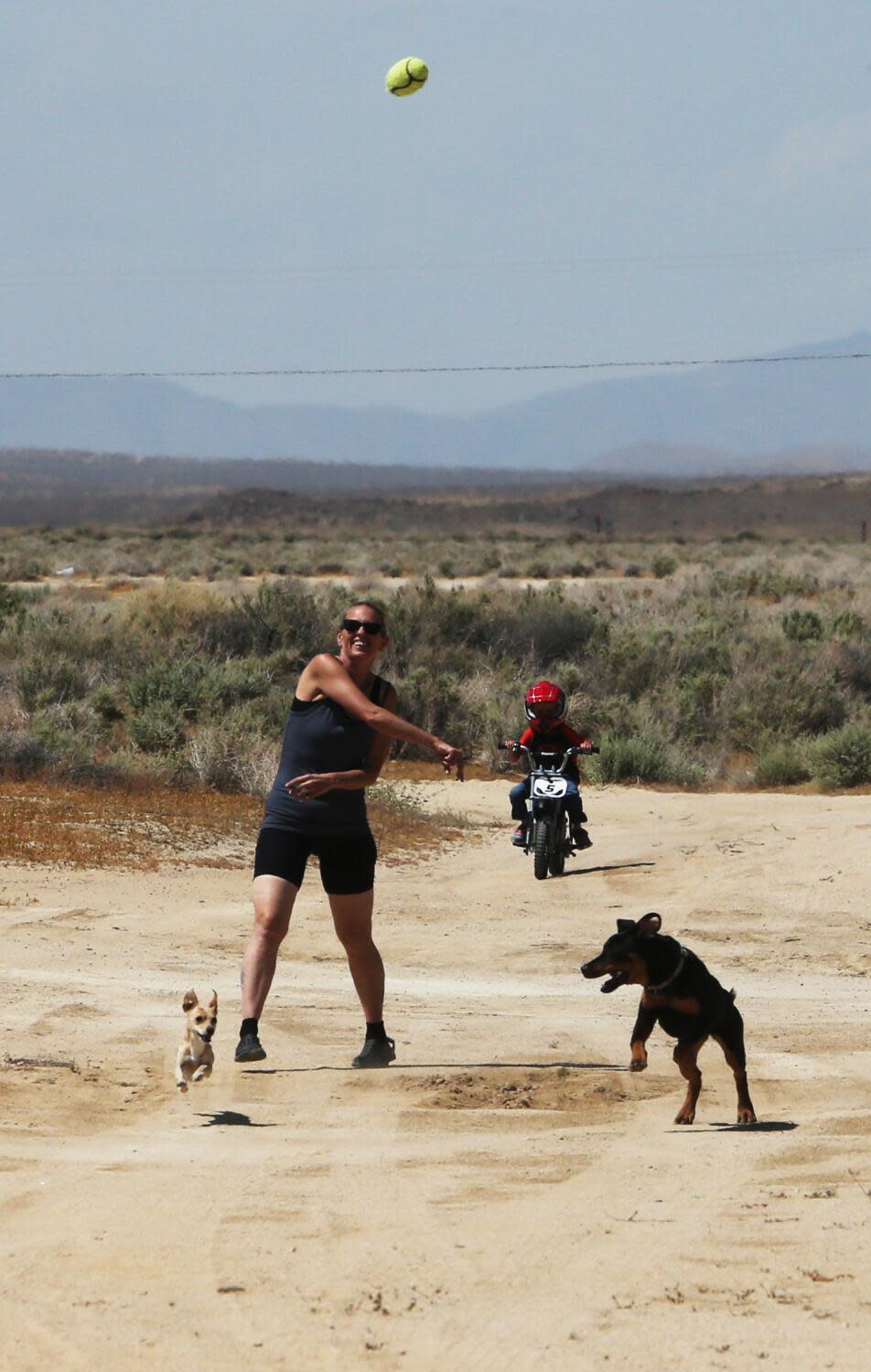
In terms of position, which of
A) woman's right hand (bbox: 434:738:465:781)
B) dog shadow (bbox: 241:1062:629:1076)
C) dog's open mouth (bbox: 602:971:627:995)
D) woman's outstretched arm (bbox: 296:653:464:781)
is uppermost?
woman's outstretched arm (bbox: 296:653:464:781)

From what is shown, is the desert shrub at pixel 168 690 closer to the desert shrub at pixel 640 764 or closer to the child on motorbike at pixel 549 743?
the desert shrub at pixel 640 764

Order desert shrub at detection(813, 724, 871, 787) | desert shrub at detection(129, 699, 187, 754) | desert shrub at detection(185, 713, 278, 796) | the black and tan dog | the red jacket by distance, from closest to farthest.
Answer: the black and tan dog < the red jacket < desert shrub at detection(185, 713, 278, 796) < desert shrub at detection(129, 699, 187, 754) < desert shrub at detection(813, 724, 871, 787)

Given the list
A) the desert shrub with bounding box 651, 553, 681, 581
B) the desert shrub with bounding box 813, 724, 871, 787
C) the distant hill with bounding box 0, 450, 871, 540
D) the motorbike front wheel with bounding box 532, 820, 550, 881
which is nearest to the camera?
the motorbike front wheel with bounding box 532, 820, 550, 881

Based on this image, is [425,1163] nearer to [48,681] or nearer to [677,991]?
[677,991]

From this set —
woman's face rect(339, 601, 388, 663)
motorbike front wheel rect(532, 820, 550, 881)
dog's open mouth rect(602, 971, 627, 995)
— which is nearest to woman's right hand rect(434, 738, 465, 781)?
woman's face rect(339, 601, 388, 663)

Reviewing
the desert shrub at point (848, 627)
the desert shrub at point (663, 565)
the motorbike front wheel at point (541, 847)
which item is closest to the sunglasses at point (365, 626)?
the motorbike front wheel at point (541, 847)

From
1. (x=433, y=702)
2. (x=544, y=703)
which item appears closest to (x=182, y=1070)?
(x=544, y=703)

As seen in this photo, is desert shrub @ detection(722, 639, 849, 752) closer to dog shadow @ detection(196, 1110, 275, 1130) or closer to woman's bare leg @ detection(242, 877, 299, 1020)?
woman's bare leg @ detection(242, 877, 299, 1020)

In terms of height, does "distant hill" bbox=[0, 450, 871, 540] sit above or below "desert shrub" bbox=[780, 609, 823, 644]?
above

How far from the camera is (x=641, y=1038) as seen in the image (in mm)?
7008

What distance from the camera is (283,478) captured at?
93.2 metres

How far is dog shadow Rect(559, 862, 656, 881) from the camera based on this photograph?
14.2 meters

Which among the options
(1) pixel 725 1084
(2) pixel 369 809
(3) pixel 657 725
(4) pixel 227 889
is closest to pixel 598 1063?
(1) pixel 725 1084

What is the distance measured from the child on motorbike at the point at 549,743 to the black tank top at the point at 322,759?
6389 millimetres
